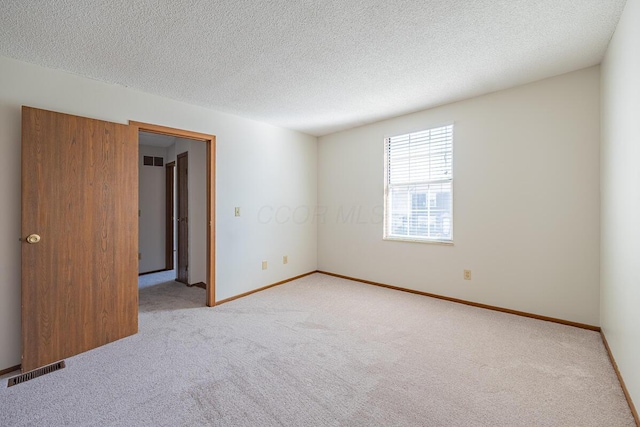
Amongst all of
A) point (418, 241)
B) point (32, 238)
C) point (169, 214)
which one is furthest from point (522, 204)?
point (169, 214)

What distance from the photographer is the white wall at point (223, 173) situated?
2.11m

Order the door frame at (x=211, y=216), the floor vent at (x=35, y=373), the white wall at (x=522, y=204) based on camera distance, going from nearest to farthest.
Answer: the floor vent at (x=35, y=373) → the white wall at (x=522, y=204) → the door frame at (x=211, y=216)

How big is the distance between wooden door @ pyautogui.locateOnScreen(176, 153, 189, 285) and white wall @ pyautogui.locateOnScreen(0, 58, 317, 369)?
1258 mm

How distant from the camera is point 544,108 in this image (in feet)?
9.10

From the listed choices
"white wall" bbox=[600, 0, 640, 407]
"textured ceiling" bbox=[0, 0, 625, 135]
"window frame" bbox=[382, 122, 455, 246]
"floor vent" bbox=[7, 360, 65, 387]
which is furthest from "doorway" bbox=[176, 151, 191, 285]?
"white wall" bbox=[600, 0, 640, 407]

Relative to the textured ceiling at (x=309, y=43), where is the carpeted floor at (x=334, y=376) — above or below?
below

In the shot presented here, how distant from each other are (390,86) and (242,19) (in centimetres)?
160

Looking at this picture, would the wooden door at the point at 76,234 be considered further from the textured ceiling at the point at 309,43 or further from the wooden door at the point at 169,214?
the wooden door at the point at 169,214

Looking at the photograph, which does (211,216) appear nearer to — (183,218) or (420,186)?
(183,218)

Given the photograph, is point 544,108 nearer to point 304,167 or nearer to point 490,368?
point 490,368

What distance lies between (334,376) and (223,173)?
8.59ft

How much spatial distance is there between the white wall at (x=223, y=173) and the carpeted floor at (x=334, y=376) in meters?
0.84

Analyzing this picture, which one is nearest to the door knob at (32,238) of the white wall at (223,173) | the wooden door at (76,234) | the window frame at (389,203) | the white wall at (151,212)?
the wooden door at (76,234)

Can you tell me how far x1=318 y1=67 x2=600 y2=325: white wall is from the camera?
8.54ft
